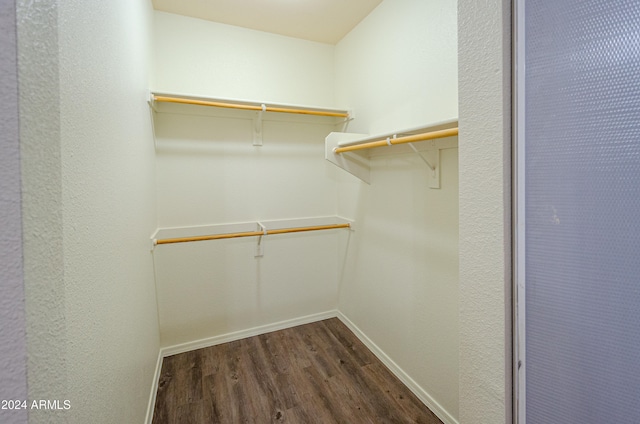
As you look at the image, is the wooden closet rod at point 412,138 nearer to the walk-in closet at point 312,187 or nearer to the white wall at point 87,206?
the walk-in closet at point 312,187

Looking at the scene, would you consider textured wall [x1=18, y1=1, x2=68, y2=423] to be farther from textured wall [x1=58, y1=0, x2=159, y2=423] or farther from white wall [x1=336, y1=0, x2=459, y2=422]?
white wall [x1=336, y1=0, x2=459, y2=422]

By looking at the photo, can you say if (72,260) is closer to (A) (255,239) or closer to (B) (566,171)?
(B) (566,171)

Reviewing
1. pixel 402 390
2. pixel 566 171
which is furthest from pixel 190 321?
pixel 566 171

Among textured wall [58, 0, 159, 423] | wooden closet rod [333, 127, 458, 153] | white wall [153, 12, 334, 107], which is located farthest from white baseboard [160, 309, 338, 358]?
white wall [153, 12, 334, 107]

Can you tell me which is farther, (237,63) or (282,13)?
(237,63)

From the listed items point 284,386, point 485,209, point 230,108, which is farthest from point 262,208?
point 485,209

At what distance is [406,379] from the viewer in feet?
5.68

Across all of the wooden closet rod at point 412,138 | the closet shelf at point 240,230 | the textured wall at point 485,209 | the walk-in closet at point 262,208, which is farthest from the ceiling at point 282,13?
the closet shelf at point 240,230

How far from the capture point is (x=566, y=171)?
2.07ft

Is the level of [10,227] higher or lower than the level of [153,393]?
higher

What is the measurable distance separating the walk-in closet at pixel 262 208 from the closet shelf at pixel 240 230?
18mm

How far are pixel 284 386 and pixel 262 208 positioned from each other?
1.28m

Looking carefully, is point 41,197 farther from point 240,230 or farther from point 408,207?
point 240,230

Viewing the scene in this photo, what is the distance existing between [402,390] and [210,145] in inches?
83.8
